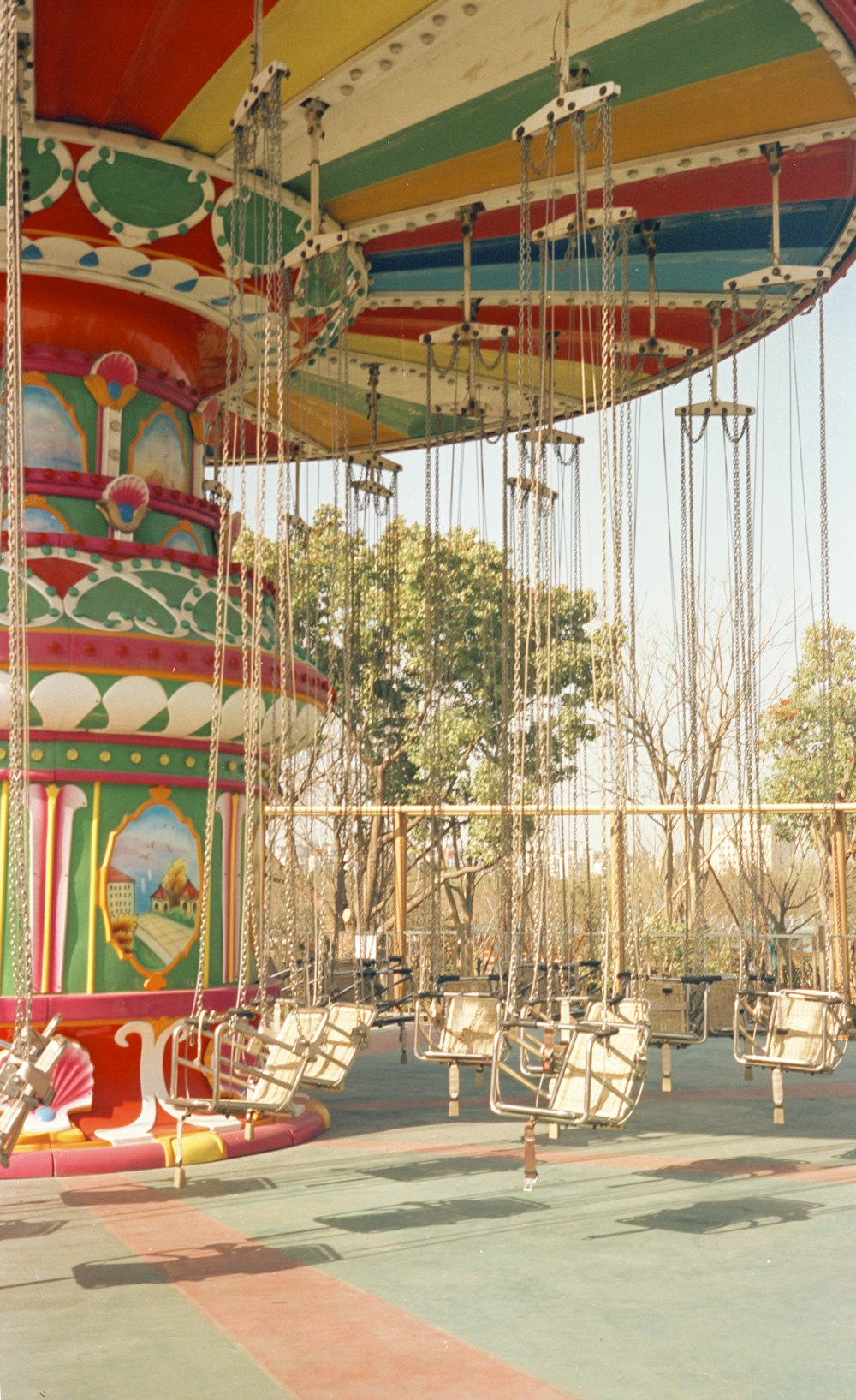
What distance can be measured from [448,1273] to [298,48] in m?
6.65

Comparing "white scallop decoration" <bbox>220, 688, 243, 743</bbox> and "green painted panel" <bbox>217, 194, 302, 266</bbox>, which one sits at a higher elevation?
"green painted panel" <bbox>217, 194, 302, 266</bbox>

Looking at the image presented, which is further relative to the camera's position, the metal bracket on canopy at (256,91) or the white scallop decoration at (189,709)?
the white scallop decoration at (189,709)

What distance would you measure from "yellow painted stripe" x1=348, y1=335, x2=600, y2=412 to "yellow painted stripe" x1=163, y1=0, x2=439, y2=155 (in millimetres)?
4347

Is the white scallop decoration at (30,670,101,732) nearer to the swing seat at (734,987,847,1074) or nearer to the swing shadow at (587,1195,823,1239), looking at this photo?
the swing shadow at (587,1195,823,1239)

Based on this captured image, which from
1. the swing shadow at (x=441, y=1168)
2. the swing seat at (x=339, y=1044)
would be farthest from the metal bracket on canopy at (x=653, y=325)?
the swing shadow at (x=441, y=1168)

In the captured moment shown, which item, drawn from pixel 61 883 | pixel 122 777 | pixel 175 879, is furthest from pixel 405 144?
pixel 61 883

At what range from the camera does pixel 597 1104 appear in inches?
280

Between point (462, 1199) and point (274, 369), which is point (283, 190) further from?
point (462, 1199)

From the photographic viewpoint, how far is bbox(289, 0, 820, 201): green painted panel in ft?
26.6

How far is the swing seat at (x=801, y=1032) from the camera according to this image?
8.86 meters

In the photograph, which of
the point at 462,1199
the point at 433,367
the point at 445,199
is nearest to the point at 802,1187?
the point at 462,1199

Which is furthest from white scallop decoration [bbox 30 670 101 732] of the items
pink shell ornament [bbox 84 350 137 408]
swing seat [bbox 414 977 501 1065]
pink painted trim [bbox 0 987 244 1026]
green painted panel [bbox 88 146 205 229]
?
swing seat [bbox 414 977 501 1065]

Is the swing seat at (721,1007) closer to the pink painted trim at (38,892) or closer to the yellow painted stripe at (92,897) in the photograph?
the yellow painted stripe at (92,897)

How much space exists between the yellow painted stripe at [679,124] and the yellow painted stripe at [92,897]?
4601 millimetres
